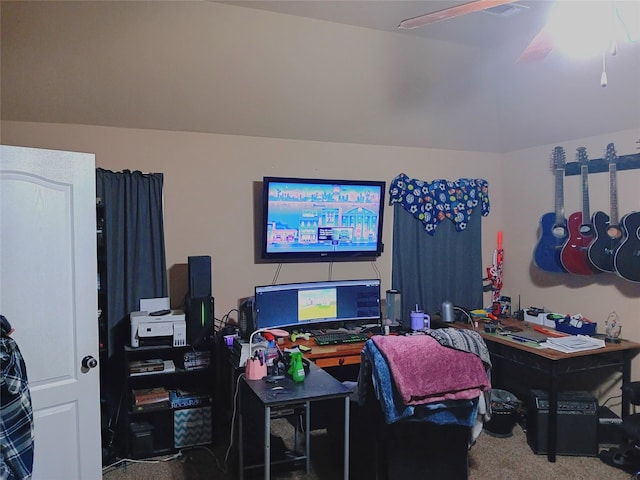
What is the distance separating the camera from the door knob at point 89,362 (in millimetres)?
2404

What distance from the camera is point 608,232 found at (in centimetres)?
349

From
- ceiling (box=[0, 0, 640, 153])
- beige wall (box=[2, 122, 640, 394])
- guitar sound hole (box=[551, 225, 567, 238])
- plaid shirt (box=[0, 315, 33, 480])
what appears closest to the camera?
plaid shirt (box=[0, 315, 33, 480])

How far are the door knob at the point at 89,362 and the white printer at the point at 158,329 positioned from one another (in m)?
0.70

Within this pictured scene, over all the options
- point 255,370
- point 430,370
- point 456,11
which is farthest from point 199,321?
point 456,11

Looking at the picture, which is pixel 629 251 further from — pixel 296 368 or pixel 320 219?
pixel 296 368

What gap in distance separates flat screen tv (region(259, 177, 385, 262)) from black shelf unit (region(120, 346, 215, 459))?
0.97 m

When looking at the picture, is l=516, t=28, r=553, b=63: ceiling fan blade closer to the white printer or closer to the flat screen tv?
the flat screen tv

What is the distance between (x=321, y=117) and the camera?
12.3 feet

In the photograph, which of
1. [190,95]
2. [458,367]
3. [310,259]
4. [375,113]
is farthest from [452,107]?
[458,367]

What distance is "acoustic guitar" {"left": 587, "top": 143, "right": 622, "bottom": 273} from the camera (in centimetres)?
346

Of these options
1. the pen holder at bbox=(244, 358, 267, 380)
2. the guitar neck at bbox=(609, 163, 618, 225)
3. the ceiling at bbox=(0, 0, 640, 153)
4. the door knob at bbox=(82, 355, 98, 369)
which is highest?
the ceiling at bbox=(0, 0, 640, 153)

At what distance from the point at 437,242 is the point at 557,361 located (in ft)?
4.74

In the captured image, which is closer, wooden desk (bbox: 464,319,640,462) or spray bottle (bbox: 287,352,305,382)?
spray bottle (bbox: 287,352,305,382)

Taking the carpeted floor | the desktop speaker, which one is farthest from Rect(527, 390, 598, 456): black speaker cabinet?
the desktop speaker
